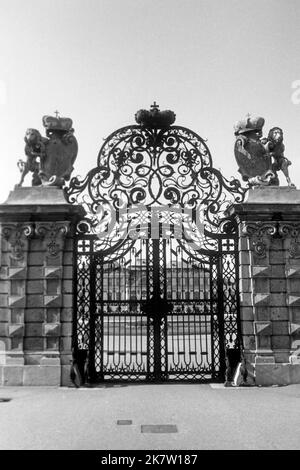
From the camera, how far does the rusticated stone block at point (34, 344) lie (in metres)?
11.1

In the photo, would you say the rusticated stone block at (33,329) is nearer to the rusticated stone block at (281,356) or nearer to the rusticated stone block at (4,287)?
the rusticated stone block at (4,287)

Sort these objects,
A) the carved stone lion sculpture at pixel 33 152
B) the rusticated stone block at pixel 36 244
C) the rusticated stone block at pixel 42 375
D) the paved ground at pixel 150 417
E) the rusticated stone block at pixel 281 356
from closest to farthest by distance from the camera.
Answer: the paved ground at pixel 150 417 → the rusticated stone block at pixel 42 375 → the rusticated stone block at pixel 281 356 → the rusticated stone block at pixel 36 244 → the carved stone lion sculpture at pixel 33 152

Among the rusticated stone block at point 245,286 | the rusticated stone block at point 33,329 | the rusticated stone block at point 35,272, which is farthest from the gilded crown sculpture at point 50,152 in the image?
the rusticated stone block at point 245,286

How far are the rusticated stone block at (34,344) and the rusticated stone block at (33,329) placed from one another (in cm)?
9

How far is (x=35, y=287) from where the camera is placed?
11.3 meters

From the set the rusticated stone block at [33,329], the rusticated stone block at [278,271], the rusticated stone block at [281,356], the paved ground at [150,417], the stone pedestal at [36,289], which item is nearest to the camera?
the paved ground at [150,417]

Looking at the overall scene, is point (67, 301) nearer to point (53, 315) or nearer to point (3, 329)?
point (53, 315)

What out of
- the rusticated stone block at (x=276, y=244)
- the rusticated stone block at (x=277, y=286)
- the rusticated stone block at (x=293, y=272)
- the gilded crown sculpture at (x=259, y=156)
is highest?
the gilded crown sculpture at (x=259, y=156)

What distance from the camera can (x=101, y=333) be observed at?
11.4m

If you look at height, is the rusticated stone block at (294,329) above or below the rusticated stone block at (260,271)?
below

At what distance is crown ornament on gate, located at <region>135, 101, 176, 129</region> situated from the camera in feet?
39.8

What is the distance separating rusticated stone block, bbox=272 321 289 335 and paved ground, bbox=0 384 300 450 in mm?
1157

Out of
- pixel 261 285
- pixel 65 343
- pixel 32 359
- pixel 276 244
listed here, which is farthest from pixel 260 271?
pixel 32 359

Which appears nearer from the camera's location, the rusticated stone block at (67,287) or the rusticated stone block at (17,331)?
the rusticated stone block at (17,331)
